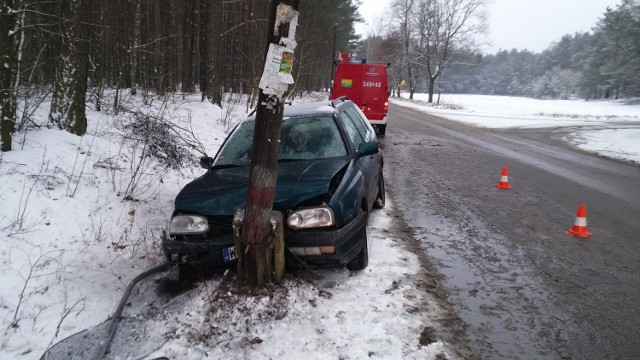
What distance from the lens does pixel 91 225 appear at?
15.7 feet

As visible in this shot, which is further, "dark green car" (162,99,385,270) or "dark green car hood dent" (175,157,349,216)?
"dark green car hood dent" (175,157,349,216)

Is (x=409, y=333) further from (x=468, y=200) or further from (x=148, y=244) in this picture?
(x=468, y=200)

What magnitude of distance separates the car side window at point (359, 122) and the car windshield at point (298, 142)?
106 cm

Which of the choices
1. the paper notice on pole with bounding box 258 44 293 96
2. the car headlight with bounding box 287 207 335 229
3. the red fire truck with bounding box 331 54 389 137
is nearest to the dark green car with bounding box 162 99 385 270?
the car headlight with bounding box 287 207 335 229

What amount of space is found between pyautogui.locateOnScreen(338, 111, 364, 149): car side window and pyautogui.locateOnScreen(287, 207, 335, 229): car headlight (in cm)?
173

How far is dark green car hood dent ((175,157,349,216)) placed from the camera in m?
3.63

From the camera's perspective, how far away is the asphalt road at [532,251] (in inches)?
124

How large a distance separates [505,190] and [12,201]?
25.1ft

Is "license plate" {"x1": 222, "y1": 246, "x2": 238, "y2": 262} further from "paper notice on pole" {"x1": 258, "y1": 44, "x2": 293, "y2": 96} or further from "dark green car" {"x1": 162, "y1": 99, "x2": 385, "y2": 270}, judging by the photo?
"paper notice on pole" {"x1": 258, "y1": 44, "x2": 293, "y2": 96}

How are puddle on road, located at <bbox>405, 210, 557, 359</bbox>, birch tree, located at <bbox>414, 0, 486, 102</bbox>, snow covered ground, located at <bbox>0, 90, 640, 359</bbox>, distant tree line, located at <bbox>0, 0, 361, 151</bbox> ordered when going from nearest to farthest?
snow covered ground, located at <bbox>0, 90, 640, 359</bbox>
puddle on road, located at <bbox>405, 210, 557, 359</bbox>
distant tree line, located at <bbox>0, 0, 361, 151</bbox>
birch tree, located at <bbox>414, 0, 486, 102</bbox>

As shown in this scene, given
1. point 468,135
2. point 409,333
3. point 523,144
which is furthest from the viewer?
point 468,135

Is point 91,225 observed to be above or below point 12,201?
below

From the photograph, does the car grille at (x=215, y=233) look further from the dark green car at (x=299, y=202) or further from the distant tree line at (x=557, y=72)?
the distant tree line at (x=557, y=72)

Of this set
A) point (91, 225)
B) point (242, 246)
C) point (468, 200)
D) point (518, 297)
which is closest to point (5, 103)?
point (91, 225)
